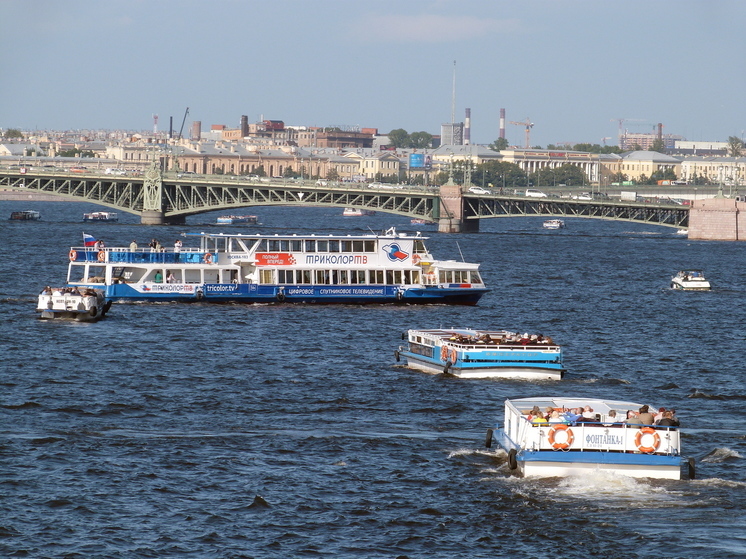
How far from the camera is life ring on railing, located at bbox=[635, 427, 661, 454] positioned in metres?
34.3

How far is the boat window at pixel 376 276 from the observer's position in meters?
79.3

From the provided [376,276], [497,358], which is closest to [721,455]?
[497,358]

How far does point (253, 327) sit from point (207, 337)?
4588 mm

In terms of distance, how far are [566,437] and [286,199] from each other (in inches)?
5336

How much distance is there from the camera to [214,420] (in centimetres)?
4181

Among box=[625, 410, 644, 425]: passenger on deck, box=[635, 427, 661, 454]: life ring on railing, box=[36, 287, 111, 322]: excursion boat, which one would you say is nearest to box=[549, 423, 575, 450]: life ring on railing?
box=[625, 410, 644, 425]: passenger on deck

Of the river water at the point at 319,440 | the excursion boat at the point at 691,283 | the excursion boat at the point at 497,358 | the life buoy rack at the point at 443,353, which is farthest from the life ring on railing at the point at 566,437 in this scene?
the excursion boat at the point at 691,283

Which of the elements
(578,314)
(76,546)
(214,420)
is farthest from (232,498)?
(578,314)

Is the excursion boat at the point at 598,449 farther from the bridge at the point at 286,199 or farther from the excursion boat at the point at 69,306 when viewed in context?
the bridge at the point at 286,199

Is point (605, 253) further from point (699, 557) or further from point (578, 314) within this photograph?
point (699, 557)

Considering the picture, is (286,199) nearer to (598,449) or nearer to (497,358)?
(497,358)

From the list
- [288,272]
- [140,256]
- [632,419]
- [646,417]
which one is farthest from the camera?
[288,272]

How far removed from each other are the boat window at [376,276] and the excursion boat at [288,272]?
0.06m

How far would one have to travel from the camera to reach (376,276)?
79.4m
